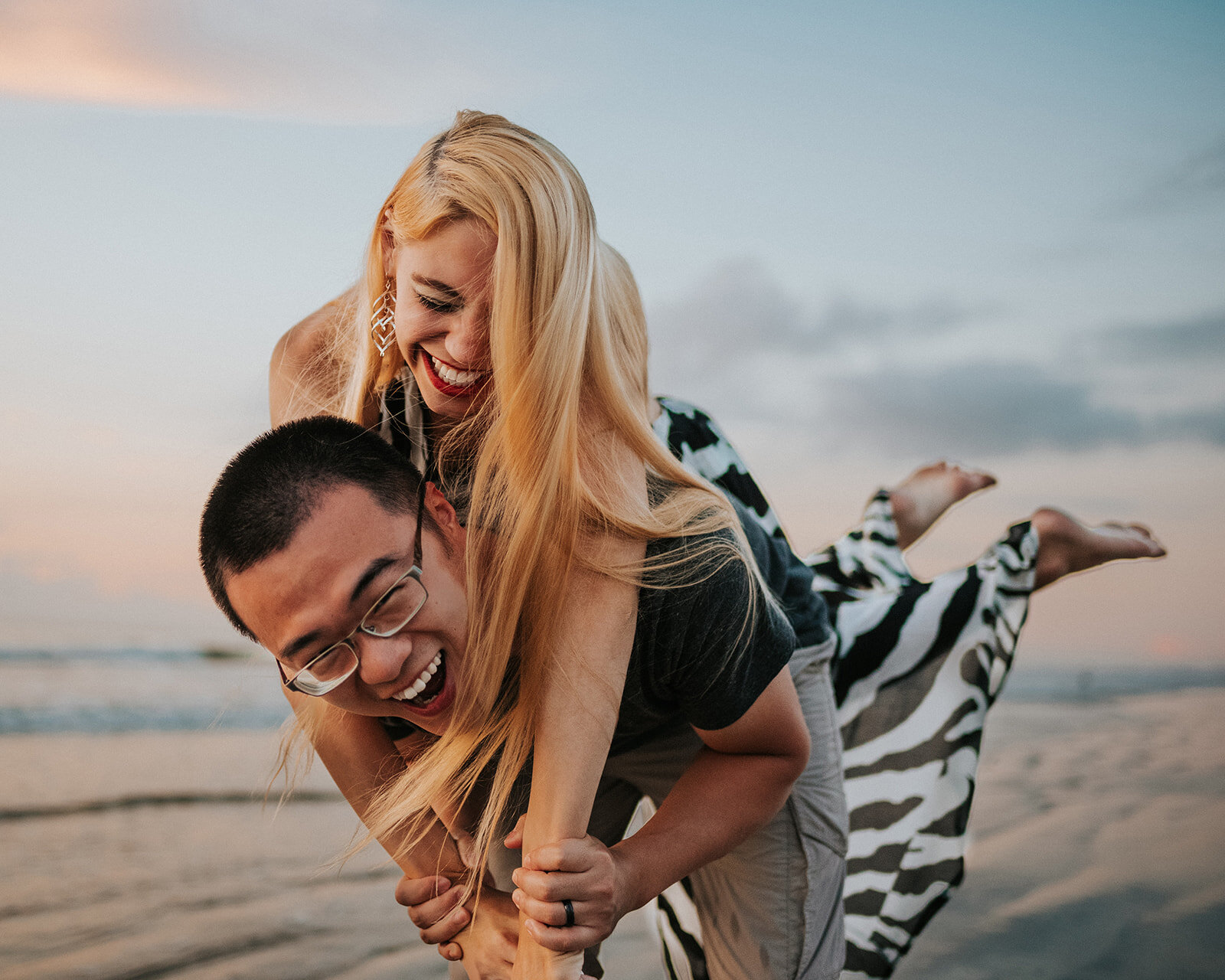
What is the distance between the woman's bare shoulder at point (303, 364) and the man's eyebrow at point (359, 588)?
0.71m

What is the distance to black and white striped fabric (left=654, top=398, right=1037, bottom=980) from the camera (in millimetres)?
2689

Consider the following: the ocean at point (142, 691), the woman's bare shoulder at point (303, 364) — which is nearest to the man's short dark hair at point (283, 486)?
the woman's bare shoulder at point (303, 364)

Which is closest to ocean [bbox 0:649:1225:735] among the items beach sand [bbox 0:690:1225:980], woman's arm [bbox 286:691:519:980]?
beach sand [bbox 0:690:1225:980]

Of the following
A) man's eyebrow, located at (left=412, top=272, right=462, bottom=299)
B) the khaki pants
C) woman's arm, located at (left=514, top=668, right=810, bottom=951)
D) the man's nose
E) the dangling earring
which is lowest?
the khaki pants

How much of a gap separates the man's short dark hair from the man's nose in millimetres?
223

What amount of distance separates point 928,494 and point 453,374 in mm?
2735

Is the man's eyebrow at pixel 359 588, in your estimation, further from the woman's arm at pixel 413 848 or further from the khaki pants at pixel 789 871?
the khaki pants at pixel 789 871

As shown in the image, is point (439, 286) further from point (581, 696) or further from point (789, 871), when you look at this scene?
point (789, 871)

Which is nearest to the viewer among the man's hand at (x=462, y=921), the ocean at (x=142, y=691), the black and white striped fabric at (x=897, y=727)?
the man's hand at (x=462, y=921)

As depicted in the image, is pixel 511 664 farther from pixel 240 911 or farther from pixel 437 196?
pixel 240 911

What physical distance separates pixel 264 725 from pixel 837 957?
650cm

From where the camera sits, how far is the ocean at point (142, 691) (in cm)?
744

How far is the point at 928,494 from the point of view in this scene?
398 centimetres

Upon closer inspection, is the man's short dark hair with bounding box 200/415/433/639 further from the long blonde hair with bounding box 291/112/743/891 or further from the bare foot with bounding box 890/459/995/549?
the bare foot with bounding box 890/459/995/549
